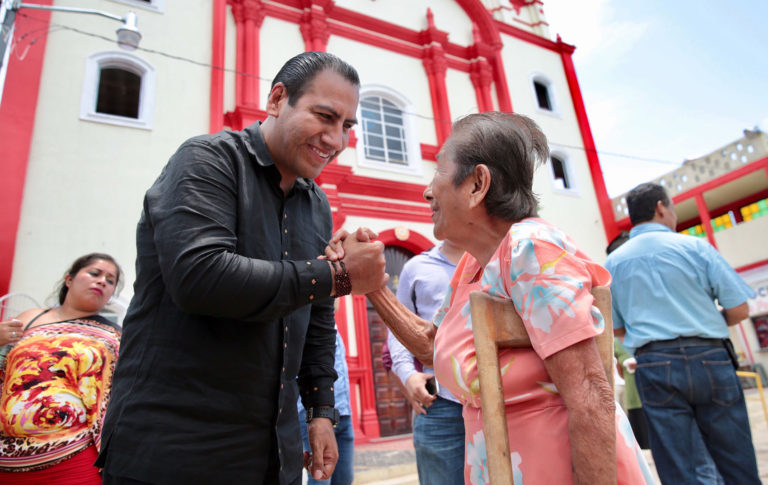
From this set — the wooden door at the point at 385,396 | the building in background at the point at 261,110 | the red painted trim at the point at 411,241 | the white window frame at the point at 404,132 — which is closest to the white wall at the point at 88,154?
the building in background at the point at 261,110

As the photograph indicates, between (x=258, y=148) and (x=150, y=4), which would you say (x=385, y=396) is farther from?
(x=150, y=4)

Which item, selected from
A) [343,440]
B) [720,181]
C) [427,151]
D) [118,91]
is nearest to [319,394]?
[343,440]

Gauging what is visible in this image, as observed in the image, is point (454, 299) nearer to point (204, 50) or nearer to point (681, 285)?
point (681, 285)

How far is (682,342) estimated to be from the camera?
2602 millimetres

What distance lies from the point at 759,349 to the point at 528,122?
1648 centimetres

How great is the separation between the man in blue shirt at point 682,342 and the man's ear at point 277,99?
91.8 inches

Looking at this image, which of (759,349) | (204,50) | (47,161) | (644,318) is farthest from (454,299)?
(759,349)

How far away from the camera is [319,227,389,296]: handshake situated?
126 cm

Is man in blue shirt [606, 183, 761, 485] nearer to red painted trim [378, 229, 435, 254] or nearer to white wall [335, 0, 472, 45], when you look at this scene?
red painted trim [378, 229, 435, 254]

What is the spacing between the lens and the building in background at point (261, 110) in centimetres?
653

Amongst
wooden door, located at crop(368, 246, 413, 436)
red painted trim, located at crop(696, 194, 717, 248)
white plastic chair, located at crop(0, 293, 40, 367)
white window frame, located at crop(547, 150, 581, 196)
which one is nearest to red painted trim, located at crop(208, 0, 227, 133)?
white plastic chair, located at crop(0, 293, 40, 367)

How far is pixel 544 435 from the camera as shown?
1.11 meters

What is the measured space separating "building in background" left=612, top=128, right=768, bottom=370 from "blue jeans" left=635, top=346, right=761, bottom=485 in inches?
411

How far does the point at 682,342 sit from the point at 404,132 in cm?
807
